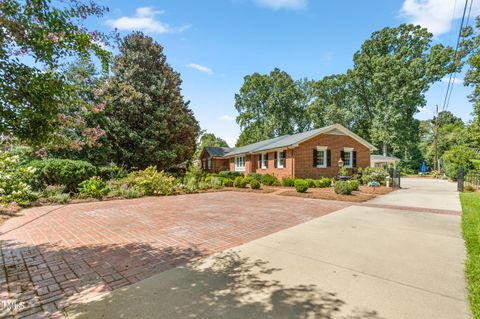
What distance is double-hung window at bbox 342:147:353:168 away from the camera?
68.6ft

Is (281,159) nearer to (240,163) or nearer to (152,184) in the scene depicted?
(240,163)

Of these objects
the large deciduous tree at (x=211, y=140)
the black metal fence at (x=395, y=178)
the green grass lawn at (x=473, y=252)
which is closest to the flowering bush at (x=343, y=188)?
the green grass lawn at (x=473, y=252)

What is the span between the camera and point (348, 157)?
21172 millimetres

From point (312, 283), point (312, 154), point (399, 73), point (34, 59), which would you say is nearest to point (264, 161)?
point (312, 154)

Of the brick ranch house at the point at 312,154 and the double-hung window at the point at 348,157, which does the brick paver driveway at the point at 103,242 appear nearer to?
the brick ranch house at the point at 312,154

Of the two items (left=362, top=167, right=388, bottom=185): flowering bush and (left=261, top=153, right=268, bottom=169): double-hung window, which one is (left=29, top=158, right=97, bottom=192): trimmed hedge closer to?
(left=261, top=153, right=268, bottom=169): double-hung window

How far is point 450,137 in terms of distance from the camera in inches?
1419

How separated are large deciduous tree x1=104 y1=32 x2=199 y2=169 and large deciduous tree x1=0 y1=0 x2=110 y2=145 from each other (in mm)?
15783

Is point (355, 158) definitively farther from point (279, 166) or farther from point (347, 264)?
point (347, 264)

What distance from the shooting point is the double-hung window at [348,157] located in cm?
2092

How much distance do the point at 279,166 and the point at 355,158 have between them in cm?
729

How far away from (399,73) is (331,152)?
2133 cm

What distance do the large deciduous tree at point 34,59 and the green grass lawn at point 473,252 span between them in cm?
529

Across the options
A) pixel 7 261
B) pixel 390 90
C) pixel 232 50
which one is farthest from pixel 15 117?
pixel 390 90
